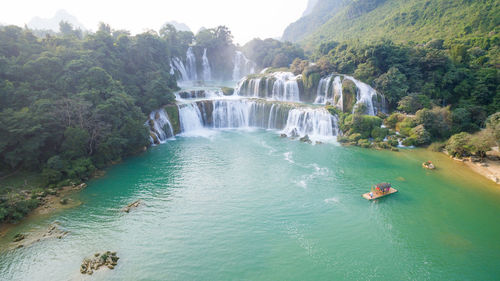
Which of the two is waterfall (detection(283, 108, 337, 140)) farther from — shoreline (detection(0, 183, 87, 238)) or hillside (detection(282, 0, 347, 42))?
hillside (detection(282, 0, 347, 42))

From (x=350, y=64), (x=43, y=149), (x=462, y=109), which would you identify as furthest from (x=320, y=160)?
(x=43, y=149)

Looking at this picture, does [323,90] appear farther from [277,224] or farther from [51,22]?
[51,22]

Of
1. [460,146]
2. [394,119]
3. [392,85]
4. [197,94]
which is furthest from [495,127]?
[197,94]

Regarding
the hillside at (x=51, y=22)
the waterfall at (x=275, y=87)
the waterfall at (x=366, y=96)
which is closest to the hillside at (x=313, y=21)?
the waterfall at (x=275, y=87)

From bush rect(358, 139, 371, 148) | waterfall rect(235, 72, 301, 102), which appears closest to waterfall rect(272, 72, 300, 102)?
waterfall rect(235, 72, 301, 102)

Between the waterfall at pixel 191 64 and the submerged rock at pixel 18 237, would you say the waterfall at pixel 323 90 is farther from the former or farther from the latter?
the submerged rock at pixel 18 237

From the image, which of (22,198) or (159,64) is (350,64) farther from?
(22,198)
